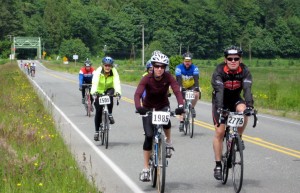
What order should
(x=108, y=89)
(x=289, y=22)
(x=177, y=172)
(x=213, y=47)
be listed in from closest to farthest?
1. (x=177, y=172)
2. (x=108, y=89)
3. (x=213, y=47)
4. (x=289, y=22)

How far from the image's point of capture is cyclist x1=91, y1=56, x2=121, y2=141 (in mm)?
13414

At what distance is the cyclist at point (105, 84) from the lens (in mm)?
13414

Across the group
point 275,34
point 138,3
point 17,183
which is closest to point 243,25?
point 275,34

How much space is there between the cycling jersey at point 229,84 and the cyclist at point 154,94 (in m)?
0.60

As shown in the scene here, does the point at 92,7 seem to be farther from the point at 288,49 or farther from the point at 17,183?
the point at 17,183

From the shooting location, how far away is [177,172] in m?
10.1

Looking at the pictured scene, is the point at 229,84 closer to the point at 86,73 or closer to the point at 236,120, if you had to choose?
the point at 236,120

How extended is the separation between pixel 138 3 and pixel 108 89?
186 m

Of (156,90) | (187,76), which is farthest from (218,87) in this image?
(187,76)

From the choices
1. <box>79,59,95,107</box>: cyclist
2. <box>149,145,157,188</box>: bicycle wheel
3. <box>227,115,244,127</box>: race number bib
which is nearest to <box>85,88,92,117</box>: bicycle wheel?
<box>79,59,95,107</box>: cyclist

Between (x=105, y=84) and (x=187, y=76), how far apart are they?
99.0 inches

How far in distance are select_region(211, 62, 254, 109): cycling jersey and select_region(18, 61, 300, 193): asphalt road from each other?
1.26 m

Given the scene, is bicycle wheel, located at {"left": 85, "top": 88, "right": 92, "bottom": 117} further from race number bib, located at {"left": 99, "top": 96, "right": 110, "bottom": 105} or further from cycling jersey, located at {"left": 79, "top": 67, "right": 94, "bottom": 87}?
race number bib, located at {"left": 99, "top": 96, "right": 110, "bottom": 105}

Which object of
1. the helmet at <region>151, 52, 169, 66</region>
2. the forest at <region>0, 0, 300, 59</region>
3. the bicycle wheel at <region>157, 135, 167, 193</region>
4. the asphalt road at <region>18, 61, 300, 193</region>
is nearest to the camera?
the bicycle wheel at <region>157, 135, 167, 193</region>
